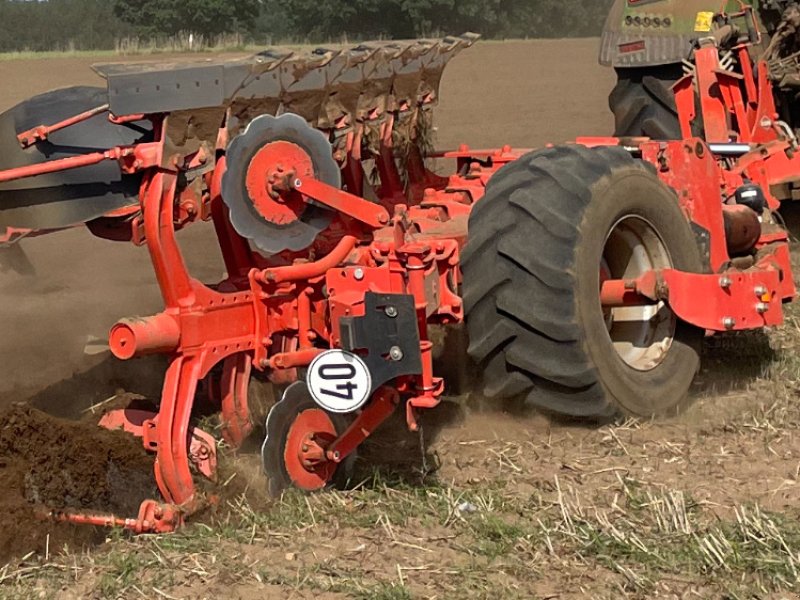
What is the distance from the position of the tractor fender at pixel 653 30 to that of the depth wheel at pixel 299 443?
13.8 ft

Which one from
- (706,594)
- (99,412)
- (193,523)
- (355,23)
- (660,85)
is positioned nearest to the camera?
(706,594)

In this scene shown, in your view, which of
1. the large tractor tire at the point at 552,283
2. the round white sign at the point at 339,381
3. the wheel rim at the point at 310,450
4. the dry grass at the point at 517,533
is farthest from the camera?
the large tractor tire at the point at 552,283

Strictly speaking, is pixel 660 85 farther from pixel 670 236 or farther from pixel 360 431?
pixel 360 431

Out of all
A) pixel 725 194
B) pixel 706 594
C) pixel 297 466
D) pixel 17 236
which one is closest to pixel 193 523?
Result: pixel 297 466

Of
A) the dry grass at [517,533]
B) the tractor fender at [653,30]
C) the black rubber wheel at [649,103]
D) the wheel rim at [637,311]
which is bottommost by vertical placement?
the dry grass at [517,533]

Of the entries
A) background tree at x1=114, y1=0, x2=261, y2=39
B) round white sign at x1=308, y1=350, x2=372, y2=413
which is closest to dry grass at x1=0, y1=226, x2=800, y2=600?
round white sign at x1=308, y1=350, x2=372, y2=413

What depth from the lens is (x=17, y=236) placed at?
4.58 meters

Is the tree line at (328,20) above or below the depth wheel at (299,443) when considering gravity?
above

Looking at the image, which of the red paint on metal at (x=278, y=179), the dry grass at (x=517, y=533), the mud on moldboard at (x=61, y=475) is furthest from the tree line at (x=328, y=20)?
the dry grass at (x=517, y=533)

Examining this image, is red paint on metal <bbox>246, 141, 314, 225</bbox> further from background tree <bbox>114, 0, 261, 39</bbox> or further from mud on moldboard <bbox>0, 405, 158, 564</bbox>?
background tree <bbox>114, 0, 261, 39</bbox>

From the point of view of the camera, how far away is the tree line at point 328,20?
4400 centimetres

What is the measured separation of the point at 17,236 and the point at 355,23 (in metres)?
41.3

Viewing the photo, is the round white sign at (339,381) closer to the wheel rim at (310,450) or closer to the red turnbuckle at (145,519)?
the wheel rim at (310,450)

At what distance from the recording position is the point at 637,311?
5.16 m
